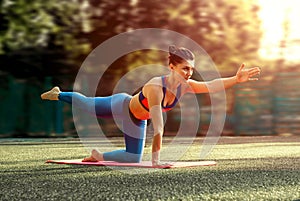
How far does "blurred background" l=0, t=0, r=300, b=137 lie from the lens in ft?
44.5

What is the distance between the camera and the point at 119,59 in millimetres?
15211

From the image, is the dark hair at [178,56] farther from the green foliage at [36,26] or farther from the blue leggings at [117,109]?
the green foliage at [36,26]

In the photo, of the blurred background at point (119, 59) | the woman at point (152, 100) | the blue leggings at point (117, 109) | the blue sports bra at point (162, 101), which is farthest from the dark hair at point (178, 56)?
the blurred background at point (119, 59)

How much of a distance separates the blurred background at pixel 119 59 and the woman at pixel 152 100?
26.7ft

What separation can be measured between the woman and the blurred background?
26.7 feet

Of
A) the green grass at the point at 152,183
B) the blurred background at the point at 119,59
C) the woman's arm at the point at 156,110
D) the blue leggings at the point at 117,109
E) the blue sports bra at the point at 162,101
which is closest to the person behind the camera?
the green grass at the point at 152,183

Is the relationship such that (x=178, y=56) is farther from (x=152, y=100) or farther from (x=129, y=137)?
(x=129, y=137)

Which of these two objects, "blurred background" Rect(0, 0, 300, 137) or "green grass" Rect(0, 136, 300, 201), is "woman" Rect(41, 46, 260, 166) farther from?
"blurred background" Rect(0, 0, 300, 137)

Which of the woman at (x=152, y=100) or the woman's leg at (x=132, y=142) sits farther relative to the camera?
the woman's leg at (x=132, y=142)

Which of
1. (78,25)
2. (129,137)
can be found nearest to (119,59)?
(78,25)

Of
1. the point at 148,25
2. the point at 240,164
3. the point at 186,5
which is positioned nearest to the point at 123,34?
the point at 148,25

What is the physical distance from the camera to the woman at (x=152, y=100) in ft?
15.6

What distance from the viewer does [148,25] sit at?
607 inches

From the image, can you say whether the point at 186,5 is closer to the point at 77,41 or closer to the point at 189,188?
the point at 77,41
